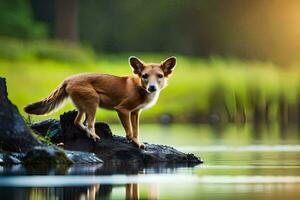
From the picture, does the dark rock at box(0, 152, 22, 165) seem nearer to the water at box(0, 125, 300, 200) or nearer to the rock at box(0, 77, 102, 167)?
the rock at box(0, 77, 102, 167)

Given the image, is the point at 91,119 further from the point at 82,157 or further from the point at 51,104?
the point at 51,104

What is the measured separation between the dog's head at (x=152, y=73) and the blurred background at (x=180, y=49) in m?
20.3

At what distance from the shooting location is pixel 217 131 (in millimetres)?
35188

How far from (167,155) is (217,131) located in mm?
14162

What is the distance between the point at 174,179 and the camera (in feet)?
59.8

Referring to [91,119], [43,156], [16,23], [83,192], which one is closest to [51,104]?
[91,119]

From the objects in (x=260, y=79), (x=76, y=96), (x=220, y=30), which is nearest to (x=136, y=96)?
(x=76, y=96)

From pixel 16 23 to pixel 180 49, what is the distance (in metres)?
12.3

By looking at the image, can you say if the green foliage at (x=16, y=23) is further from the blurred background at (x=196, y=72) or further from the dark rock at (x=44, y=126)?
the dark rock at (x=44, y=126)

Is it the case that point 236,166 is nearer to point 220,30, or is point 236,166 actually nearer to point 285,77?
point 285,77

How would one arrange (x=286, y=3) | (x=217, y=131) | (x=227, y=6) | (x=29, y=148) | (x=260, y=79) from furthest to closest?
(x=227, y=6) < (x=286, y=3) < (x=260, y=79) < (x=217, y=131) < (x=29, y=148)

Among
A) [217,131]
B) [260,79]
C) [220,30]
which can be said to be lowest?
[217,131]

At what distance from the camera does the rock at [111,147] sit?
20891 mm

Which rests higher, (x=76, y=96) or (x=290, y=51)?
(x=290, y=51)
